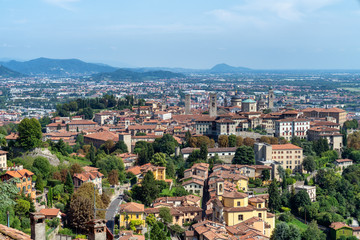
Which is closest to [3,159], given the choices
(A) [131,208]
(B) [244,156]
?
(A) [131,208]

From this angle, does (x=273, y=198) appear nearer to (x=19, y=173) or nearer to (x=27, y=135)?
(x=19, y=173)

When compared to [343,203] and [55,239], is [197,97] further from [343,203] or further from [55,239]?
[55,239]

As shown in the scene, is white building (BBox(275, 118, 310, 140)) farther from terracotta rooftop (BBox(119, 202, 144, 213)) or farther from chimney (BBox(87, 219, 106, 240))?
chimney (BBox(87, 219, 106, 240))

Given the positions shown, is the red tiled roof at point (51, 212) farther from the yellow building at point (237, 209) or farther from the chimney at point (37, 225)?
the chimney at point (37, 225)

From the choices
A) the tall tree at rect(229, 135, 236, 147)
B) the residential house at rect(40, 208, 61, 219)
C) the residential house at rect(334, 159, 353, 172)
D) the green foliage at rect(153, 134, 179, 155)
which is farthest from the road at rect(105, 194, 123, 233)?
the residential house at rect(334, 159, 353, 172)

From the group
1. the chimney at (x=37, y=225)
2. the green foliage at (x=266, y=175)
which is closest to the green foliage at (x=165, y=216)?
the green foliage at (x=266, y=175)

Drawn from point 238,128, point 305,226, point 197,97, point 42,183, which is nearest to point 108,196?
point 42,183
